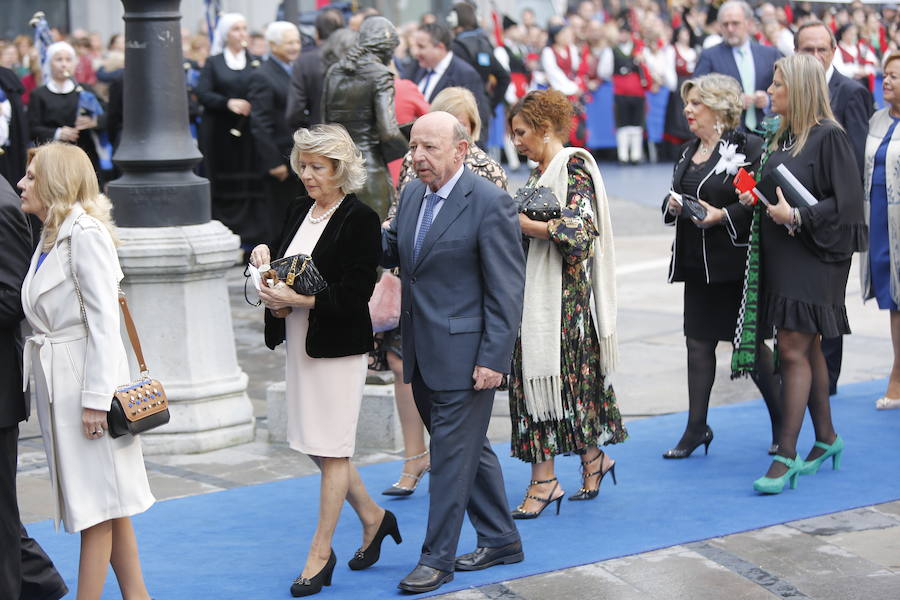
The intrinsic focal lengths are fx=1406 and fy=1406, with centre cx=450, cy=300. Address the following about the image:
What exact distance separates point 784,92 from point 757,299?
1000mm

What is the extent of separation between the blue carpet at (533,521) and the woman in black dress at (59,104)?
20.2ft

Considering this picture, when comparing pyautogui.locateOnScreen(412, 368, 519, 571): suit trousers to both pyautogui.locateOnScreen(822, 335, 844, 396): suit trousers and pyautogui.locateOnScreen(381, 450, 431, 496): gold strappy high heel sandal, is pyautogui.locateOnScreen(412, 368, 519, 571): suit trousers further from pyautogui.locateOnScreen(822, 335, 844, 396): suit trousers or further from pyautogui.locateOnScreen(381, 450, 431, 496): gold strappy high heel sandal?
pyautogui.locateOnScreen(822, 335, 844, 396): suit trousers

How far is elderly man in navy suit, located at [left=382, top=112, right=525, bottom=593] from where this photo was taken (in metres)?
Result: 5.27

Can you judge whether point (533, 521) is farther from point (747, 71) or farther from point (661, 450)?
point (747, 71)

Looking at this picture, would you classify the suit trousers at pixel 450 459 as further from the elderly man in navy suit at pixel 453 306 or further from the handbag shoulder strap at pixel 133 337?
the handbag shoulder strap at pixel 133 337

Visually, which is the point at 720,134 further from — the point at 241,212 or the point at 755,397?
the point at 241,212

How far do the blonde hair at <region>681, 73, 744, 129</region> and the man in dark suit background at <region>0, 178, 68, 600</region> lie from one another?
348 centimetres

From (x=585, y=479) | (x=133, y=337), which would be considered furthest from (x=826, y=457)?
(x=133, y=337)

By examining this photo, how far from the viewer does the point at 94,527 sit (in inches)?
192

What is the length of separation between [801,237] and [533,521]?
6.09 feet

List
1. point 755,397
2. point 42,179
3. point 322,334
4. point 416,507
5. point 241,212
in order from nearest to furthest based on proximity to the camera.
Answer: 1. point 42,179
2. point 322,334
3. point 416,507
4. point 755,397
5. point 241,212

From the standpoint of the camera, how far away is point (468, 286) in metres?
5.30

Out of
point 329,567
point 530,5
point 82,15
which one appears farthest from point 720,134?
point 530,5

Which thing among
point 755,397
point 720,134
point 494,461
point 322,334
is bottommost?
point 755,397
